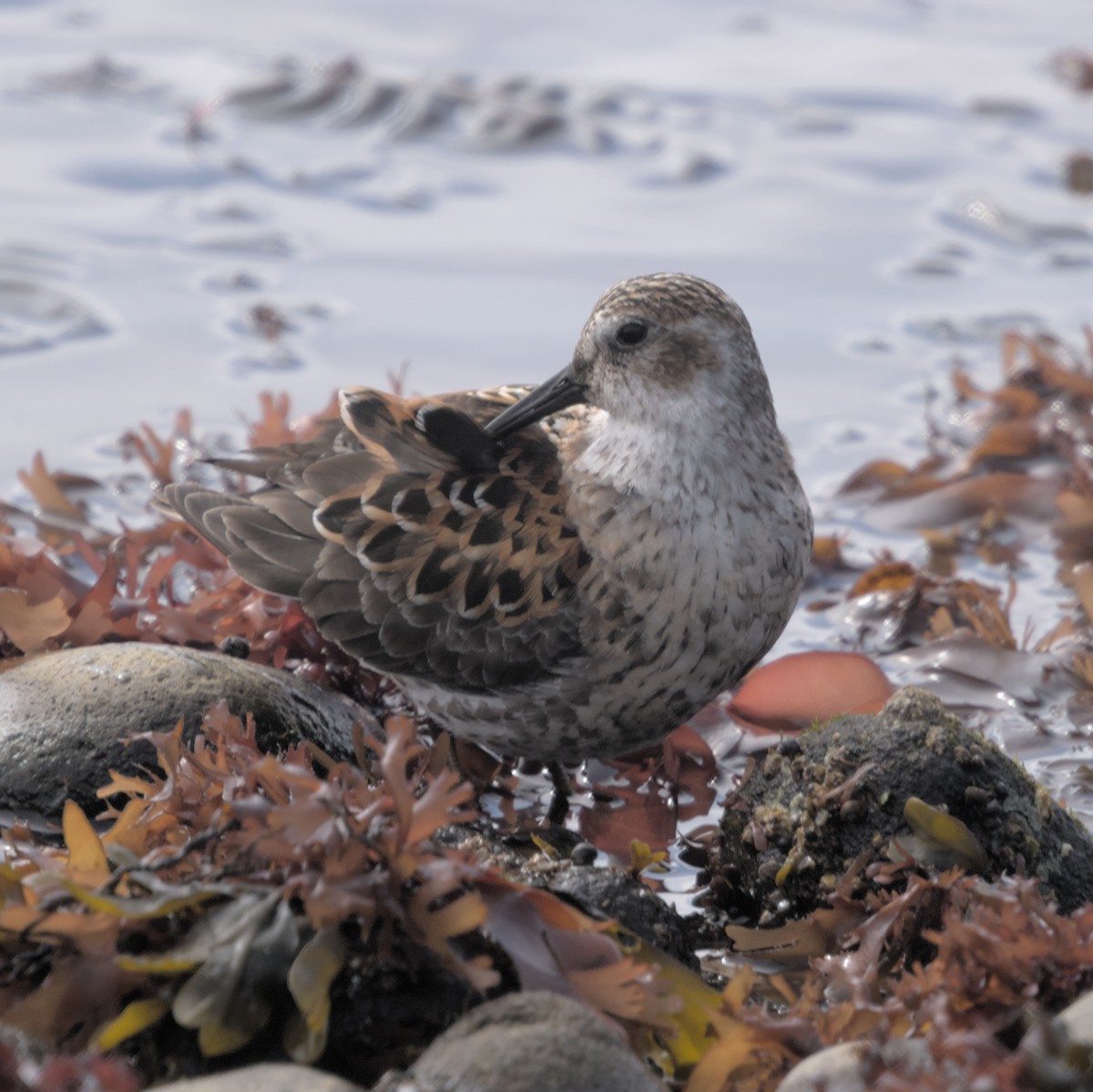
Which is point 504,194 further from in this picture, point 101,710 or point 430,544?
point 101,710

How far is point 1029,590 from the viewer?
5.96 meters

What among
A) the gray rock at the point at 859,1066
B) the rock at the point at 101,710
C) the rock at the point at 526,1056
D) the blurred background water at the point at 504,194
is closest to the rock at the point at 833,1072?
the gray rock at the point at 859,1066

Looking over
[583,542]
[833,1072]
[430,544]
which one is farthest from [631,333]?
[833,1072]

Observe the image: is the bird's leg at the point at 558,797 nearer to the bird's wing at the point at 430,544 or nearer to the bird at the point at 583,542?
the bird at the point at 583,542

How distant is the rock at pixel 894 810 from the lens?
3.82 metres

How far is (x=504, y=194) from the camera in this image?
340 inches

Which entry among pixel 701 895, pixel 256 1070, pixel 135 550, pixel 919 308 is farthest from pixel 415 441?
pixel 919 308

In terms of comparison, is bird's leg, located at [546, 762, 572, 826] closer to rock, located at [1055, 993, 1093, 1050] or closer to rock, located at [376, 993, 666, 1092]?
rock, located at [376, 993, 666, 1092]

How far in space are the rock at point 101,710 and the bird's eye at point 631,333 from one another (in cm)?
130

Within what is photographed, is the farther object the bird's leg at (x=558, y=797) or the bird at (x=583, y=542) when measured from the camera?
the bird's leg at (x=558, y=797)

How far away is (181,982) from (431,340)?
4465mm

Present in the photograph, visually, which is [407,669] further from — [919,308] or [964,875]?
[919,308]

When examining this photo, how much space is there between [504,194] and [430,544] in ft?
14.3

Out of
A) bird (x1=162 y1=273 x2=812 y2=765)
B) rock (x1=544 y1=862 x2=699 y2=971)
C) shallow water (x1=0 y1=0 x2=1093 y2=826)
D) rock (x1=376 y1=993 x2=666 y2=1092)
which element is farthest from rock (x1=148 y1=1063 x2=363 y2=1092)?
shallow water (x1=0 y1=0 x2=1093 y2=826)
